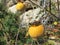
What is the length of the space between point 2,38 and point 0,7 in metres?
1.28

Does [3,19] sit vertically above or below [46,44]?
above

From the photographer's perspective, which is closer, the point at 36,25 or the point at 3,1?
the point at 36,25

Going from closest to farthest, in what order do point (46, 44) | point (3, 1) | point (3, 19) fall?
point (46, 44) < point (3, 19) < point (3, 1)

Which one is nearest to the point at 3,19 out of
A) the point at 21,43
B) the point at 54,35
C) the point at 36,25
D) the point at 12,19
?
the point at 12,19

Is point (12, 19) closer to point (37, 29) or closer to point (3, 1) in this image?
point (3, 1)

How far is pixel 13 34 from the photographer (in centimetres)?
330

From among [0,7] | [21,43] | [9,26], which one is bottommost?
[21,43]

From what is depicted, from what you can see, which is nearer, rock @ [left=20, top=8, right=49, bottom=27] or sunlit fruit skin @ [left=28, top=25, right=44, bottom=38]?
sunlit fruit skin @ [left=28, top=25, right=44, bottom=38]

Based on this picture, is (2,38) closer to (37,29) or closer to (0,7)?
(0,7)

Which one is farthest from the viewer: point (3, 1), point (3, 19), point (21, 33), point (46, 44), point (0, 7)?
point (3, 1)

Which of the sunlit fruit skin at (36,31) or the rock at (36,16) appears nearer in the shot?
the sunlit fruit skin at (36,31)

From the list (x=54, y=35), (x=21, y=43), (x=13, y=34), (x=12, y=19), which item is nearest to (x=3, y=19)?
(x=12, y=19)

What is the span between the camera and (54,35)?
3191 mm

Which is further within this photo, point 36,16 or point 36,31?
point 36,16
